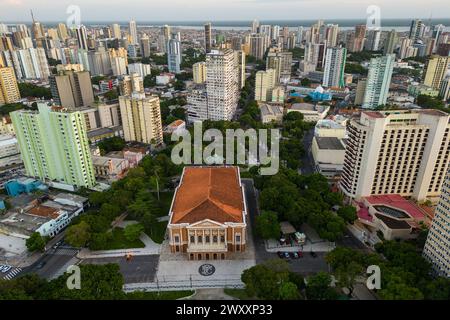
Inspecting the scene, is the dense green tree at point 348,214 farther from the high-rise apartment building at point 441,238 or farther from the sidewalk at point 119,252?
the sidewalk at point 119,252

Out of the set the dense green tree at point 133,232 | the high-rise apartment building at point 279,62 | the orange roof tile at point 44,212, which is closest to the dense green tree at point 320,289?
the dense green tree at point 133,232

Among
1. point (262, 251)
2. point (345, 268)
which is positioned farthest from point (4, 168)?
point (345, 268)

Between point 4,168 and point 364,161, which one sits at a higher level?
point 364,161

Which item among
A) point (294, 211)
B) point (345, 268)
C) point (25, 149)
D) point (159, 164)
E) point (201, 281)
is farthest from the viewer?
point (159, 164)

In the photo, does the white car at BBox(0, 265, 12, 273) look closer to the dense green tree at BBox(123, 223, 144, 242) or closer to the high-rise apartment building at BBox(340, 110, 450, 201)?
the dense green tree at BBox(123, 223, 144, 242)

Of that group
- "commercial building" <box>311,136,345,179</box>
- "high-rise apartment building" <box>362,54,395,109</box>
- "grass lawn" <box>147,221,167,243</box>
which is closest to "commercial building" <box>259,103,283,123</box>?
"high-rise apartment building" <box>362,54,395,109</box>

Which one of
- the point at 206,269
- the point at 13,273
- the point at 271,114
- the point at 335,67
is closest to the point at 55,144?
the point at 13,273

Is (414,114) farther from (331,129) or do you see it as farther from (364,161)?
(331,129)
